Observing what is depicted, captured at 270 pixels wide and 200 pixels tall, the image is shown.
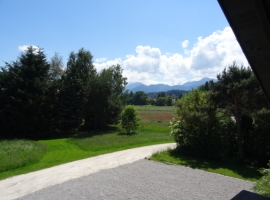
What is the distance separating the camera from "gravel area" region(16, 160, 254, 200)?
Result: 7135 mm

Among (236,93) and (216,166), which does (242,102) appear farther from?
(216,166)

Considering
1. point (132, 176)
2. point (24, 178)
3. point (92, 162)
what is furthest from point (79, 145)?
point (132, 176)

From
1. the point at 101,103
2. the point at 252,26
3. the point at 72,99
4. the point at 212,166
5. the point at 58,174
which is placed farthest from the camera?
the point at 101,103

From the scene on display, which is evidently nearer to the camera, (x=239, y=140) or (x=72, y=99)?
(x=239, y=140)

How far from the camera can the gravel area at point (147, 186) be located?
7.14m

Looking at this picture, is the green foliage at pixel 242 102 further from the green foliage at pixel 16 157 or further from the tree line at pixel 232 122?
the green foliage at pixel 16 157

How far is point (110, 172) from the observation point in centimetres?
976

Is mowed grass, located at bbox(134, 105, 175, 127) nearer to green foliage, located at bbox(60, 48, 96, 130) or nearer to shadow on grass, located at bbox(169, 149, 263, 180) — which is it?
shadow on grass, located at bbox(169, 149, 263, 180)

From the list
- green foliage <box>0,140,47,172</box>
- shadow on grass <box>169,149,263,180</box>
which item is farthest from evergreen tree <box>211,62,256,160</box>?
green foliage <box>0,140,47,172</box>

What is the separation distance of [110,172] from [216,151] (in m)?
6.45

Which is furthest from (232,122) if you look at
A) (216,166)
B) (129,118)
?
(129,118)

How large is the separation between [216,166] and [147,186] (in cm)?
467

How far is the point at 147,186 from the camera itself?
797cm

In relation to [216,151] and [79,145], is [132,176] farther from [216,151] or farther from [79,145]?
[79,145]
